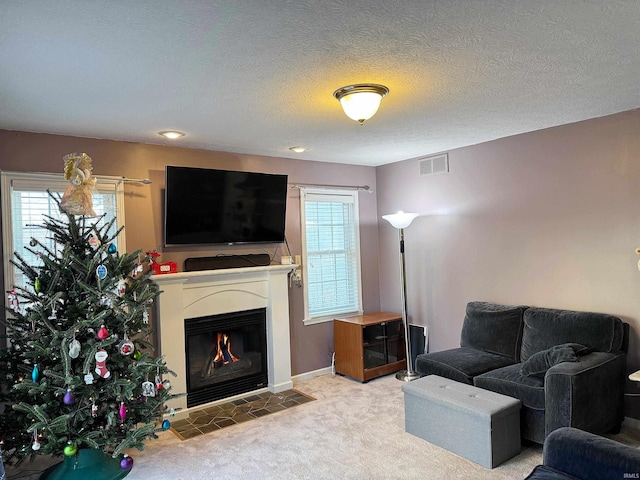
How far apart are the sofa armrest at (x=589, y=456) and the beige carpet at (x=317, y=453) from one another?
751mm

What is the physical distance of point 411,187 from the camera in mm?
5125

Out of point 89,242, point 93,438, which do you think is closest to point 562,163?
point 89,242

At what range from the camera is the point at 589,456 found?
2006 millimetres

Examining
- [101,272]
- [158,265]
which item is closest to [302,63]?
[101,272]

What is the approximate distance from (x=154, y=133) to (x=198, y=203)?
73 cm

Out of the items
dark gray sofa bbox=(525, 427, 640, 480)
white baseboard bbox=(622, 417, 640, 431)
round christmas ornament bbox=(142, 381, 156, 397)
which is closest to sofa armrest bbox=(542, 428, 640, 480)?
dark gray sofa bbox=(525, 427, 640, 480)

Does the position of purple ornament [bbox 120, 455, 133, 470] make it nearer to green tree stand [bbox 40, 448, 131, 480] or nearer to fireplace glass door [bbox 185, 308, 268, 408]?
green tree stand [bbox 40, 448, 131, 480]

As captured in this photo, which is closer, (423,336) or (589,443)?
(589,443)

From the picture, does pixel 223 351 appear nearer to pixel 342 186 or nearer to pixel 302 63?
pixel 342 186

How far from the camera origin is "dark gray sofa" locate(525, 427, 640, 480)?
75.2 inches

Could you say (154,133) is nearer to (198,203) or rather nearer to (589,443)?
(198,203)

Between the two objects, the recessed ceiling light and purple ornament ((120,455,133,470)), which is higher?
the recessed ceiling light

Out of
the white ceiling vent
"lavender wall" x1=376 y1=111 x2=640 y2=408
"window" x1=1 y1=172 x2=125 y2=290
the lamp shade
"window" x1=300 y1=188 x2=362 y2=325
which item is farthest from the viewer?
"window" x1=300 y1=188 x2=362 y2=325

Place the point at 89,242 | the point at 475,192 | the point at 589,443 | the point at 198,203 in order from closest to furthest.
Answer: the point at 589,443 < the point at 89,242 < the point at 198,203 < the point at 475,192
